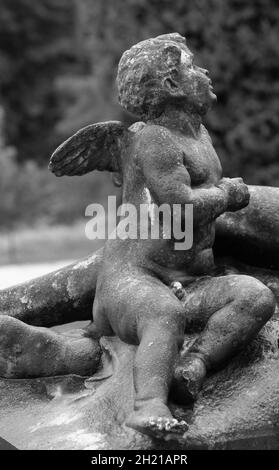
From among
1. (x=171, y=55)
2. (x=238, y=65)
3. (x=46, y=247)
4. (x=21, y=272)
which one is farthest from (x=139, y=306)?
(x=46, y=247)

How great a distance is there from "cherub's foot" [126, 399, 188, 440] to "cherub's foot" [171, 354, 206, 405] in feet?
0.65

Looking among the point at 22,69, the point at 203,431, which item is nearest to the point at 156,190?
the point at 203,431

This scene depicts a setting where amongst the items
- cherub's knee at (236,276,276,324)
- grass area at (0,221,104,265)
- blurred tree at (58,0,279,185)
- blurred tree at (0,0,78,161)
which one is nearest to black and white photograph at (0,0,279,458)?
cherub's knee at (236,276,276,324)

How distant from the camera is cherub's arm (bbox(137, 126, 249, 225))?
11.9 feet

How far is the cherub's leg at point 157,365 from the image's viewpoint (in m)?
3.08

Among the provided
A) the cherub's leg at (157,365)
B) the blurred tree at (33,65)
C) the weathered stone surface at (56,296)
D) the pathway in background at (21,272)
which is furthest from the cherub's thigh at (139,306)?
the blurred tree at (33,65)

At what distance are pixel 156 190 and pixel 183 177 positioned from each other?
4.9 inches

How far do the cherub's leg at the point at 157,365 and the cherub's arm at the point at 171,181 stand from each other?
391mm

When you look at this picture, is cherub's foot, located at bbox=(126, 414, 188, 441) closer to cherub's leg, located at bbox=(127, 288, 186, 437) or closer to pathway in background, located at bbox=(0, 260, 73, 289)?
cherub's leg, located at bbox=(127, 288, 186, 437)

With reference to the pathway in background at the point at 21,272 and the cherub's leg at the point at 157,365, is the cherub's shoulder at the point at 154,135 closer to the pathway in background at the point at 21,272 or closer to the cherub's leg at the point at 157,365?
the cherub's leg at the point at 157,365

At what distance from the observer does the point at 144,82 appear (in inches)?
148

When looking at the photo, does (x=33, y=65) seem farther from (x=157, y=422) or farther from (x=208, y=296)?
(x=157, y=422)
